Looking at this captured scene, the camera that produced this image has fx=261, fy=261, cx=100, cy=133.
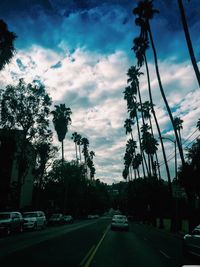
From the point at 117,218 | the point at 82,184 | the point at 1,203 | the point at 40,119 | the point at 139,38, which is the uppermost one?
the point at 139,38

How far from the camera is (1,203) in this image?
35.9 metres

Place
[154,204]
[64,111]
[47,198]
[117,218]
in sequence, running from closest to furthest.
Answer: [117,218], [154,204], [64,111], [47,198]

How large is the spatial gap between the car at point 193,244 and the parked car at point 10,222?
15.1m

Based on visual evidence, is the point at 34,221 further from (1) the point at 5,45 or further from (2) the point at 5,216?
(1) the point at 5,45

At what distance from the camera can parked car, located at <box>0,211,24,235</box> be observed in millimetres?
21500

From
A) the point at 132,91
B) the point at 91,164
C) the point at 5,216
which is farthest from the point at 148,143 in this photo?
the point at 91,164

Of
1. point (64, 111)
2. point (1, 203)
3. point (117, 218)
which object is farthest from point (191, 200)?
point (64, 111)

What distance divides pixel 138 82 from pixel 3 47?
85.3 ft

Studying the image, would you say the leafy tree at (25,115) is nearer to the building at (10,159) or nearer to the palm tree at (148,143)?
the building at (10,159)

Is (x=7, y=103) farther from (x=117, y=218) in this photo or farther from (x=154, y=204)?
(x=154, y=204)

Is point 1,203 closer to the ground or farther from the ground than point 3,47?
closer to the ground

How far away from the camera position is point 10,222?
22312 mm

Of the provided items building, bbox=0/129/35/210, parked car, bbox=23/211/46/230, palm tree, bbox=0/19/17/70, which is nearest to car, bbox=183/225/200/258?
parked car, bbox=23/211/46/230

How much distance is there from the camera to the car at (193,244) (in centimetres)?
1076
